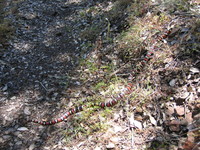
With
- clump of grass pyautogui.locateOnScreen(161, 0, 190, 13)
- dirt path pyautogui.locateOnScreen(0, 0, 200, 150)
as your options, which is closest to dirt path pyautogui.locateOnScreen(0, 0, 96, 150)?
dirt path pyautogui.locateOnScreen(0, 0, 200, 150)

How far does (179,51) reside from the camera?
2830 mm

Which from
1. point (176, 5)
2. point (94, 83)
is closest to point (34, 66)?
point (94, 83)

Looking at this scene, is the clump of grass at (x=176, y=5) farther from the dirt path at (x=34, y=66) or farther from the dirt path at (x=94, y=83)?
the dirt path at (x=34, y=66)

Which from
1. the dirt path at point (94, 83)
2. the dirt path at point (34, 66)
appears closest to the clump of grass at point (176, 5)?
the dirt path at point (94, 83)

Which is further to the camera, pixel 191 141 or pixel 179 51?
pixel 179 51

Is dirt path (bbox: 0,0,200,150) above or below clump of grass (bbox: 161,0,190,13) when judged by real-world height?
below

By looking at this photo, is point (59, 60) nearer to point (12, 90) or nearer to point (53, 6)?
point (12, 90)

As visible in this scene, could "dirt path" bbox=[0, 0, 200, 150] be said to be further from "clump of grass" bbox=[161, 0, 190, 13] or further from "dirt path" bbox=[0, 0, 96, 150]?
"clump of grass" bbox=[161, 0, 190, 13]

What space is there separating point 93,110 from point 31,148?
0.92 m

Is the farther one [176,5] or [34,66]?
[34,66]

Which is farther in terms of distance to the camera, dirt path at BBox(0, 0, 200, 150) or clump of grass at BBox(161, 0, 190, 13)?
clump of grass at BBox(161, 0, 190, 13)

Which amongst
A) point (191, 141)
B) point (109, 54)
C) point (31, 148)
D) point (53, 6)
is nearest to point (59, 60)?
point (109, 54)

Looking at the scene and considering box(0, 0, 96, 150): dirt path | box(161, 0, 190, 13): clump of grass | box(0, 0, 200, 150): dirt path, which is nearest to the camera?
box(0, 0, 200, 150): dirt path

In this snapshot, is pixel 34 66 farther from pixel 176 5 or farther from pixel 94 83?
pixel 176 5
